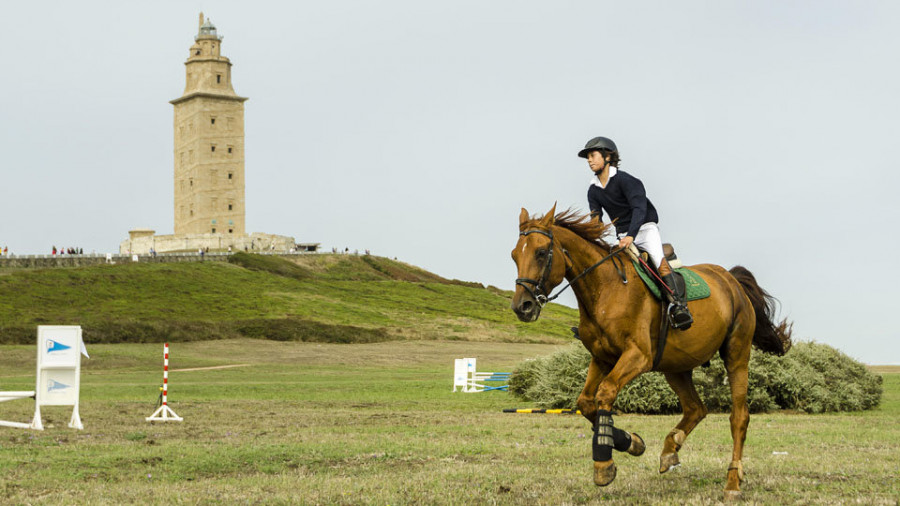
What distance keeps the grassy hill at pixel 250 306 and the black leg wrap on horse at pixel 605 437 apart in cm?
5449

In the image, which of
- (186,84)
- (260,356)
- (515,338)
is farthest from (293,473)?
(186,84)

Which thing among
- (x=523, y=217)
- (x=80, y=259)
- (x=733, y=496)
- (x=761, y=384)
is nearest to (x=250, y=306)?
(x=80, y=259)

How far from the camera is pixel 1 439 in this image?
1672 cm

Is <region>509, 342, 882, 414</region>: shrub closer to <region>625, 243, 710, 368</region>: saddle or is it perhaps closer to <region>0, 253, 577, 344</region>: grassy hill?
<region>625, 243, 710, 368</region>: saddle

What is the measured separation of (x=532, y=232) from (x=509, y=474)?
3214 millimetres

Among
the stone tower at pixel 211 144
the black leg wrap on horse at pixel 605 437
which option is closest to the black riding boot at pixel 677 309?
the black leg wrap on horse at pixel 605 437

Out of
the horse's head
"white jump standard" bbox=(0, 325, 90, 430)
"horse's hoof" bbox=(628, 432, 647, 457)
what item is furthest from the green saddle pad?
"white jump standard" bbox=(0, 325, 90, 430)

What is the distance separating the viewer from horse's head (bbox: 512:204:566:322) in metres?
8.70

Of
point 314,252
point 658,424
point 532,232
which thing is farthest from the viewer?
point 314,252

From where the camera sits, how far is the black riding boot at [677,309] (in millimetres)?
9469

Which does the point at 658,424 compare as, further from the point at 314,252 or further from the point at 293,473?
the point at 314,252

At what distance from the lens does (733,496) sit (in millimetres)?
8969

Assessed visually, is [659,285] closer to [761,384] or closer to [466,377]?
[761,384]

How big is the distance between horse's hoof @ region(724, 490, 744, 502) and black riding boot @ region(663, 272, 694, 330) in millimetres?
1664
